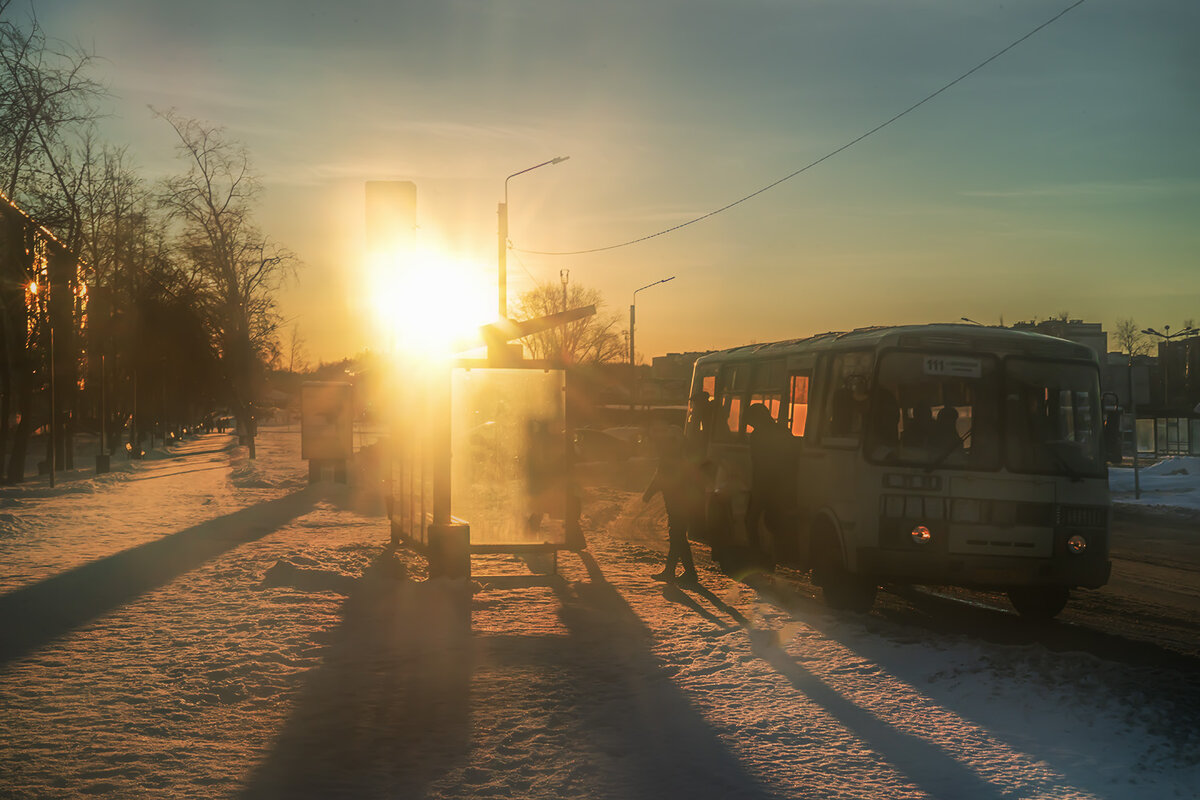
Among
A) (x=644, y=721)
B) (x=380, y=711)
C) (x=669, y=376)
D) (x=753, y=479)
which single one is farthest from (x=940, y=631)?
(x=669, y=376)

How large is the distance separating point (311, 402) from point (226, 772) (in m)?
26.3

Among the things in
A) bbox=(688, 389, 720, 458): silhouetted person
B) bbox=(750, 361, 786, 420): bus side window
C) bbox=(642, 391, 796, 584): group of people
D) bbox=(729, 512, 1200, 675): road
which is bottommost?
bbox=(729, 512, 1200, 675): road

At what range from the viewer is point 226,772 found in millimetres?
5934

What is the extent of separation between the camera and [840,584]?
35.7 feet

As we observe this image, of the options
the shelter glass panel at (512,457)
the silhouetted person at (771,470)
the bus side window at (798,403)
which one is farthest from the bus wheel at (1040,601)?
the shelter glass panel at (512,457)

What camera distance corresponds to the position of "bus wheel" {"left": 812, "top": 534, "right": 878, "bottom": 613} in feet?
35.3

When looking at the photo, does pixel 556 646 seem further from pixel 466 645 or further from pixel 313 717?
pixel 313 717

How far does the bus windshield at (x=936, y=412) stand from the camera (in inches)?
405

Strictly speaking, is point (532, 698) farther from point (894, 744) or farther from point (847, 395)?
point (847, 395)

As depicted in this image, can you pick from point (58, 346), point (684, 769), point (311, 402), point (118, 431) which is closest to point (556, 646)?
point (684, 769)

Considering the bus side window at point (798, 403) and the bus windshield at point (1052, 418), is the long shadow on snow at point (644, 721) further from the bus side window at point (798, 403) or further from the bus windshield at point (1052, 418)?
the bus windshield at point (1052, 418)

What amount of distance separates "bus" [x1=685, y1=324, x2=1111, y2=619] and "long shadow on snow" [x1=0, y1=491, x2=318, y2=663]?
23.9ft

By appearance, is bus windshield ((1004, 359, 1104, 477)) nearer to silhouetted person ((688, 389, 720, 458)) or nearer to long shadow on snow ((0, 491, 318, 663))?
silhouetted person ((688, 389, 720, 458))

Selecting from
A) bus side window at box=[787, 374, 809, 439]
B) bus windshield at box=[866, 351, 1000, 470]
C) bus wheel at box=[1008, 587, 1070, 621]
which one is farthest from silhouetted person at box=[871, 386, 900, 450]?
bus wheel at box=[1008, 587, 1070, 621]
